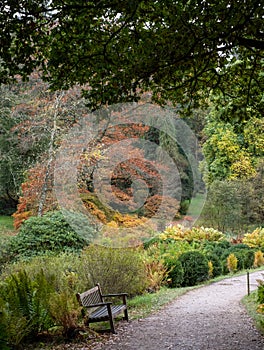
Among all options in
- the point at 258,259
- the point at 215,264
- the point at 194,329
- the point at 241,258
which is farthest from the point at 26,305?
the point at 258,259

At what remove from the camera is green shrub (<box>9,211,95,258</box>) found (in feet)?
40.7

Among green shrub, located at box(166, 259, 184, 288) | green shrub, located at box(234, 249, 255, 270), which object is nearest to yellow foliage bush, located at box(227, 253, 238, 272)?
green shrub, located at box(234, 249, 255, 270)

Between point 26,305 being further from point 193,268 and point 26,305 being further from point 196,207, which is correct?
point 196,207

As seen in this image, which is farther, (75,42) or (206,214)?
(206,214)

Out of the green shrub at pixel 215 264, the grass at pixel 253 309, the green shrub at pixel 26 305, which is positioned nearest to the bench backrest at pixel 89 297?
the green shrub at pixel 26 305

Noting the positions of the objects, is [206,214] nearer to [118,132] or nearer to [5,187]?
[118,132]

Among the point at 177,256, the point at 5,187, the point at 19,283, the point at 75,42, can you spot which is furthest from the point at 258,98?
the point at 5,187

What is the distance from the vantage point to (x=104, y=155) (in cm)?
1686

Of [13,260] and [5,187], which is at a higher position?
[5,187]

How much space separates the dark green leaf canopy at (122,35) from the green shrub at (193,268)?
8174 mm

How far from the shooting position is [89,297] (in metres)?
7.37

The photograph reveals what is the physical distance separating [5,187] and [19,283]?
54.2 ft

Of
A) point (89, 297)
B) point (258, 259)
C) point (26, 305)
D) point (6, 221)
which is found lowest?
point (258, 259)

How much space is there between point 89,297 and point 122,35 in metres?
4.35
